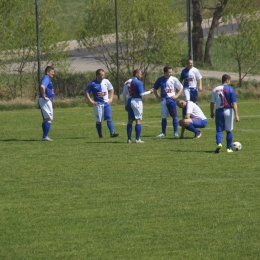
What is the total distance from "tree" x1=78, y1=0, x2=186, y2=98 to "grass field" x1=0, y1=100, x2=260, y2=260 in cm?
1253

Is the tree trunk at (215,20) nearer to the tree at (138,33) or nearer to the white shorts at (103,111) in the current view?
the tree at (138,33)

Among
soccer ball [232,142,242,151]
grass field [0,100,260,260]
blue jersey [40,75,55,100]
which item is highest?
blue jersey [40,75,55,100]

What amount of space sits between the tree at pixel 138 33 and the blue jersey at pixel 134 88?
13632 mm

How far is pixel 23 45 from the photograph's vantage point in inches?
1299

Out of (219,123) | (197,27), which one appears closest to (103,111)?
(219,123)

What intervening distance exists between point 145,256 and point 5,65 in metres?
23.9

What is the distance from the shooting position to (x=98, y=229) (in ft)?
35.8

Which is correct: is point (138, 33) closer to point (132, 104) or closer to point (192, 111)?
point (192, 111)

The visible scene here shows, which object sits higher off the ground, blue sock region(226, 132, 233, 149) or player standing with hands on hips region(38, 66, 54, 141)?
player standing with hands on hips region(38, 66, 54, 141)

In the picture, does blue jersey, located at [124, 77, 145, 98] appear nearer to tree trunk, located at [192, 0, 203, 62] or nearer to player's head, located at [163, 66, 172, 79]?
player's head, located at [163, 66, 172, 79]

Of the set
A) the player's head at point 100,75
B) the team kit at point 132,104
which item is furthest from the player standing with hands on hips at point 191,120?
the player's head at point 100,75

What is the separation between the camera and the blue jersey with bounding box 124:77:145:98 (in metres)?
20.1

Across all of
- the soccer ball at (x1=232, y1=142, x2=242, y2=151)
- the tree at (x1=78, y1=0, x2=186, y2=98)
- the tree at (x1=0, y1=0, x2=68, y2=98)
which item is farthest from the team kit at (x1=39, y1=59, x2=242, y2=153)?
the tree at (x1=78, y1=0, x2=186, y2=98)

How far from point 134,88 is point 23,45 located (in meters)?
13.6
